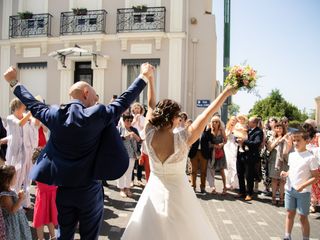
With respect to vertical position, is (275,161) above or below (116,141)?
below

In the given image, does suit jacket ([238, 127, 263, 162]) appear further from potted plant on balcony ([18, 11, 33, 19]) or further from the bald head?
potted plant on balcony ([18, 11, 33, 19])

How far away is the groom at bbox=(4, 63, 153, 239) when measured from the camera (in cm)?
289

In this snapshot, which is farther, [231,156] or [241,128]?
[231,156]

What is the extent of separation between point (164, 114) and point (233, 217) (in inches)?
162

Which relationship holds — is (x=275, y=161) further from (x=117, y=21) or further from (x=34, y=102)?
(x=117, y=21)

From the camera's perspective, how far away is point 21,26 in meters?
17.8

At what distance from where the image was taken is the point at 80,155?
3.00 metres

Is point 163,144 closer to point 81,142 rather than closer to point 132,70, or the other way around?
point 81,142

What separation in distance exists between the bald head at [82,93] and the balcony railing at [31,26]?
15540 millimetres

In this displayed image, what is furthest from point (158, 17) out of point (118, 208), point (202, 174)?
point (118, 208)

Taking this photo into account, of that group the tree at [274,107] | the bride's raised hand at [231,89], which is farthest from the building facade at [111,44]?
the tree at [274,107]

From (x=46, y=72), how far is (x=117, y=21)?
16.0ft

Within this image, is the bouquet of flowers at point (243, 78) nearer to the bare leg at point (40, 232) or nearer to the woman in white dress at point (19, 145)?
Result: the bare leg at point (40, 232)

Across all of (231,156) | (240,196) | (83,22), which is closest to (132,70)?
(83,22)
